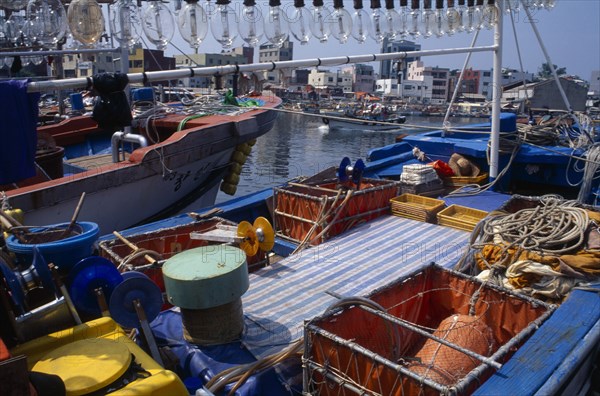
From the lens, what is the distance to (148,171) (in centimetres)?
680

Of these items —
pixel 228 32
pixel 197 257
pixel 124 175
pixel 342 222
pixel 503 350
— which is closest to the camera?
pixel 503 350

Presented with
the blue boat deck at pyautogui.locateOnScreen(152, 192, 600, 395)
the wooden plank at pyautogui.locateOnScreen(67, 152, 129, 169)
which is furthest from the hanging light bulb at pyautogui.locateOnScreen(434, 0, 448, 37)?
the wooden plank at pyautogui.locateOnScreen(67, 152, 129, 169)

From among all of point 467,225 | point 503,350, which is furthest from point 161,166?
point 503,350

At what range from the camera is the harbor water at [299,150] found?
25.1 meters

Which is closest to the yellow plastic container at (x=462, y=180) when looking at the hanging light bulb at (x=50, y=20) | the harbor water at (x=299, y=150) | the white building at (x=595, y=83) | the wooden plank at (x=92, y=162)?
the wooden plank at (x=92, y=162)

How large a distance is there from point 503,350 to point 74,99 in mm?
15870

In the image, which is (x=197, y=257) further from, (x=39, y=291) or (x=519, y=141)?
(x=519, y=141)

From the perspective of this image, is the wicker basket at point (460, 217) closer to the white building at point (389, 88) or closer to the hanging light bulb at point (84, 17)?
the hanging light bulb at point (84, 17)

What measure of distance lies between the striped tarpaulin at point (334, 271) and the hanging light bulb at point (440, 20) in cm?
260

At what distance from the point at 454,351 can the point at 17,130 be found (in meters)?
4.03

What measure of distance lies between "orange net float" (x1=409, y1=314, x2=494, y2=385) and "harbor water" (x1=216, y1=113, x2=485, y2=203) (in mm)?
14852

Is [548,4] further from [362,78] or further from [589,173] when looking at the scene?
[362,78]

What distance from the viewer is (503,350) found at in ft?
9.02

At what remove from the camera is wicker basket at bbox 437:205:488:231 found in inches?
233
